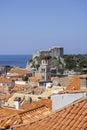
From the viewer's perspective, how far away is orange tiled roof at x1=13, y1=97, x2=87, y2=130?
8.09m

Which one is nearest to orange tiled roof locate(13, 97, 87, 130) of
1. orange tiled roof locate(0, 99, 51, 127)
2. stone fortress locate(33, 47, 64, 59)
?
orange tiled roof locate(0, 99, 51, 127)

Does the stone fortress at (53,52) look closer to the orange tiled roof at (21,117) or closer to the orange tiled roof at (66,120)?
the orange tiled roof at (21,117)

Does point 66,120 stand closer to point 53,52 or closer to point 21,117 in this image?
point 21,117

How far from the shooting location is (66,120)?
27.6ft

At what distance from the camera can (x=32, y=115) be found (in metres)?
12.0

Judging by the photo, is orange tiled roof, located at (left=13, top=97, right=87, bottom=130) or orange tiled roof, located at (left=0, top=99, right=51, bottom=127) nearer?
orange tiled roof, located at (left=13, top=97, right=87, bottom=130)

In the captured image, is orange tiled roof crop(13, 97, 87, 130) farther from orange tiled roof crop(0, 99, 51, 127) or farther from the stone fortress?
the stone fortress

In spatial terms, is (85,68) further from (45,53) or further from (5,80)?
(45,53)

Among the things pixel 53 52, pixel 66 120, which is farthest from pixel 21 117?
pixel 53 52

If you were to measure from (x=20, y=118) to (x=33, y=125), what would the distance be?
2.49 metres

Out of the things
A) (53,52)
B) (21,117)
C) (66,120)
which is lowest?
(21,117)

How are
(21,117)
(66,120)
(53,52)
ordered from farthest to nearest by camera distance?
(53,52) → (21,117) → (66,120)

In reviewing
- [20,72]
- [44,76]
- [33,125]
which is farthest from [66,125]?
[20,72]

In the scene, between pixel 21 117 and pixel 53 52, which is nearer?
pixel 21 117
